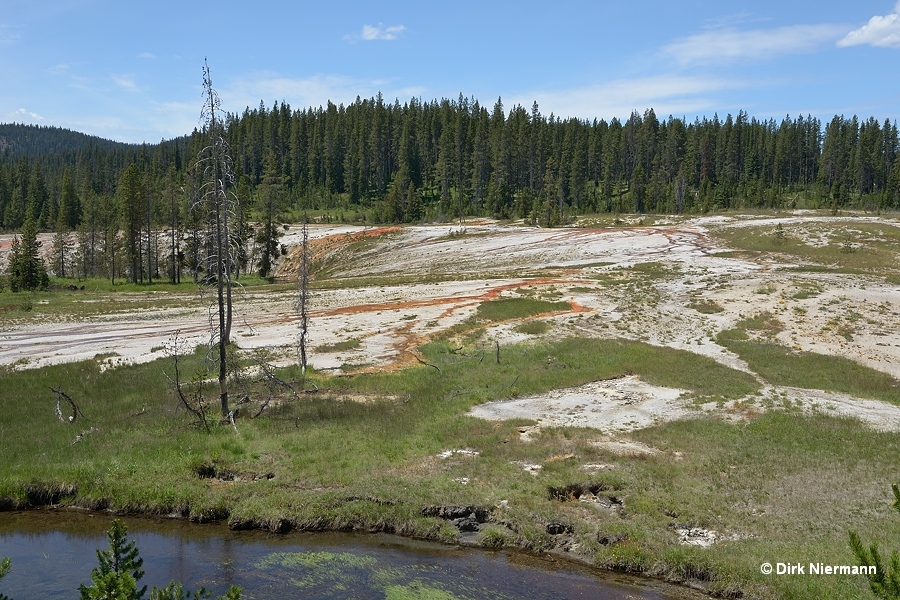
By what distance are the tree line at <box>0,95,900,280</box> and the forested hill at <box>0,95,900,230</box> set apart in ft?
1.47

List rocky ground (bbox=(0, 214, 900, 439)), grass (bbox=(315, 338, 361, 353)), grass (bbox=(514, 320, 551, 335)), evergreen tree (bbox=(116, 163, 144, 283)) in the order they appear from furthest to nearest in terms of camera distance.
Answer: evergreen tree (bbox=(116, 163, 144, 283)) < grass (bbox=(514, 320, 551, 335)) < grass (bbox=(315, 338, 361, 353)) < rocky ground (bbox=(0, 214, 900, 439))

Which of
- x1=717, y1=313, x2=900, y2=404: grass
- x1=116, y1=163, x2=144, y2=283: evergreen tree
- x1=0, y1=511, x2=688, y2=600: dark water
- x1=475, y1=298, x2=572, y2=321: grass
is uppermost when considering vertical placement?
x1=116, y1=163, x2=144, y2=283: evergreen tree

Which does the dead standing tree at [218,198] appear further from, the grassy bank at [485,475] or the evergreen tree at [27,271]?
the evergreen tree at [27,271]

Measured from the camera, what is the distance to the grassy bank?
14.6 metres

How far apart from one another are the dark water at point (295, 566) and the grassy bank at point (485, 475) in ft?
1.98

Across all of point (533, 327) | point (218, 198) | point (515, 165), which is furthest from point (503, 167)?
point (218, 198)

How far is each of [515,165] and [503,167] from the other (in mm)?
9026

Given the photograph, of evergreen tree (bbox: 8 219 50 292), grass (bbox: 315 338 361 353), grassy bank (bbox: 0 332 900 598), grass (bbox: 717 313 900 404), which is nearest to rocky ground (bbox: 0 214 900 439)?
grass (bbox: 315 338 361 353)

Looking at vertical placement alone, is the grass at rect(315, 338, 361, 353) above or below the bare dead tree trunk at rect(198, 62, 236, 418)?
below

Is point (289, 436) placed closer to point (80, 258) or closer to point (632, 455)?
point (632, 455)

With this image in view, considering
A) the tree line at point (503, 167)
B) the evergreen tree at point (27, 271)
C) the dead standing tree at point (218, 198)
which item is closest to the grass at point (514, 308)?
the dead standing tree at point (218, 198)

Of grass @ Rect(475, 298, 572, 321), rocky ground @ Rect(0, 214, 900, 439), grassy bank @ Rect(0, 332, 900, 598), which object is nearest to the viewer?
grassy bank @ Rect(0, 332, 900, 598)

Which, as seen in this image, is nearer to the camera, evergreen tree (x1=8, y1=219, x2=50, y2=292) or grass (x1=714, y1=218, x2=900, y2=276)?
grass (x1=714, y1=218, x2=900, y2=276)

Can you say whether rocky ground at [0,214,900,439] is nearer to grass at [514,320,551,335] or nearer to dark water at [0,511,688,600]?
grass at [514,320,551,335]
